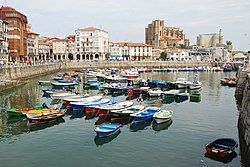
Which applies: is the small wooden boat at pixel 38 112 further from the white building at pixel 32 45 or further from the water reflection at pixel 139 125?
the white building at pixel 32 45

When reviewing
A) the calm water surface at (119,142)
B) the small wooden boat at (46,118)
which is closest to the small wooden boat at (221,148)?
the calm water surface at (119,142)

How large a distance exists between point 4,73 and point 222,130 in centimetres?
5073

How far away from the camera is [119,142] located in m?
30.8

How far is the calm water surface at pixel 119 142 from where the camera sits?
84.6ft

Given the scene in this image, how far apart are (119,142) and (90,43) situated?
128757 mm

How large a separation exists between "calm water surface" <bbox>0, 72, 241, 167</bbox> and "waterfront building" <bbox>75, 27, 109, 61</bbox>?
116m

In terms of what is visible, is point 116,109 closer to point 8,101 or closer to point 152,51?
point 8,101

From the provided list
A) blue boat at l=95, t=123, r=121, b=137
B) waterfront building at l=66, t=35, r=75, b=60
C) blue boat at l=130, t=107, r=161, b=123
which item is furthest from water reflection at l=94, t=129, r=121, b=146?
waterfront building at l=66, t=35, r=75, b=60

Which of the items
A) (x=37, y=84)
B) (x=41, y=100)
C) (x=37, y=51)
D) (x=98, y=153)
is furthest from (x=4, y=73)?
(x=37, y=51)

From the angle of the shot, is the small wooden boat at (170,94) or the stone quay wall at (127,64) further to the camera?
the stone quay wall at (127,64)

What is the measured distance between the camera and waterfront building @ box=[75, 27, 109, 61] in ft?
512

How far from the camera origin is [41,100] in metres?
54.9

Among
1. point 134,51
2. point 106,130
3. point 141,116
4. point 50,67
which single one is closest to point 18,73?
point 50,67

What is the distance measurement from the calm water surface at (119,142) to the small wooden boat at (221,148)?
74cm
